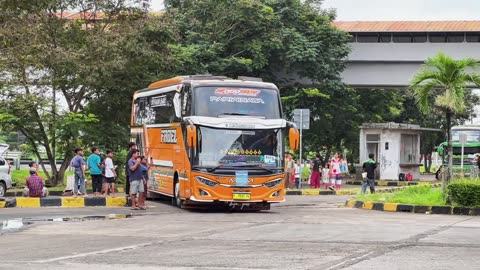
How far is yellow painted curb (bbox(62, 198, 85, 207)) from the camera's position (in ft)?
72.4

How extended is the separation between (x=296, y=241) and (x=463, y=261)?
322 cm

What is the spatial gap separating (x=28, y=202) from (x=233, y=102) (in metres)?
7.18

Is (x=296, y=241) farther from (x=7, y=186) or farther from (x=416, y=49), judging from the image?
(x=416, y=49)

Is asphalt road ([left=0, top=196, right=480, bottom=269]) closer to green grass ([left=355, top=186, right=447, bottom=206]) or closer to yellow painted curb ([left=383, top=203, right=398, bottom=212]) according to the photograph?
yellow painted curb ([left=383, top=203, right=398, bottom=212])

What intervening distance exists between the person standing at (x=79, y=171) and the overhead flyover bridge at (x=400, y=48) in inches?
843

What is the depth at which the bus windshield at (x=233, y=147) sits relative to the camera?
19219mm

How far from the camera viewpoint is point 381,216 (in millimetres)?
18594

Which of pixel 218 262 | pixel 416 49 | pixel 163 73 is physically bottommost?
pixel 218 262

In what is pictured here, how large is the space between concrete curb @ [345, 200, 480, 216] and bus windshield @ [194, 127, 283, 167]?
3901 millimetres

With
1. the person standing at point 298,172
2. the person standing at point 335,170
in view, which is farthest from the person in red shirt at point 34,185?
the person standing at point 298,172

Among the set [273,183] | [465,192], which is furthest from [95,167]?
[465,192]

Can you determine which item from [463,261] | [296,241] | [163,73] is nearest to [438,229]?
[296,241]

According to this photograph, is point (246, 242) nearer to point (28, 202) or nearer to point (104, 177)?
point (28, 202)

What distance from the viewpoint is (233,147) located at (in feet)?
63.4
